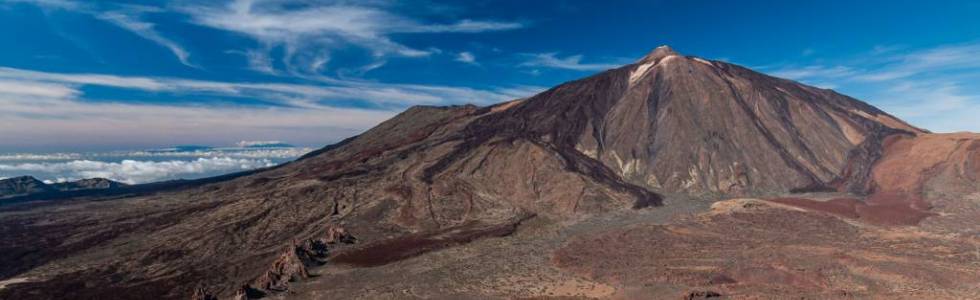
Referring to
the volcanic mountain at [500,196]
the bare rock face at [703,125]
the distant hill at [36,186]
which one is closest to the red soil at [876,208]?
the volcanic mountain at [500,196]

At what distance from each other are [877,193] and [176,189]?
117m

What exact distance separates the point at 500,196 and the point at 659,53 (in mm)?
65567

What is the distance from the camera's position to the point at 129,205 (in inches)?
3059

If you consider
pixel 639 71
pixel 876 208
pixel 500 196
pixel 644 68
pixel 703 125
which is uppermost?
pixel 644 68

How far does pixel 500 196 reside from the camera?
226 ft

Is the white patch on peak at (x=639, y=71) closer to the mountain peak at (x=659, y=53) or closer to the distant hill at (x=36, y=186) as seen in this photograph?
the mountain peak at (x=659, y=53)

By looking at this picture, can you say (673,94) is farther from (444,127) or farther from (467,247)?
(467,247)

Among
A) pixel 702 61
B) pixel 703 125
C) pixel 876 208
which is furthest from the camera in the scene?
pixel 702 61

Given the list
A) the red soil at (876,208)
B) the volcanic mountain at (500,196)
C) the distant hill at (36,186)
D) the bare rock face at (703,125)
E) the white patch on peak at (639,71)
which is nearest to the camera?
the volcanic mountain at (500,196)

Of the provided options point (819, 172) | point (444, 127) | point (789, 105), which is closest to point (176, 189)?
point (444, 127)

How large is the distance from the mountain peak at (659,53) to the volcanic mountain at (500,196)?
437mm

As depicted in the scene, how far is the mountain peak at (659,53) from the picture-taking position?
11335 centimetres

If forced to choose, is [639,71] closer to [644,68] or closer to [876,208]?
[644,68]

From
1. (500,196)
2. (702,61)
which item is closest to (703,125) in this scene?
(702,61)
